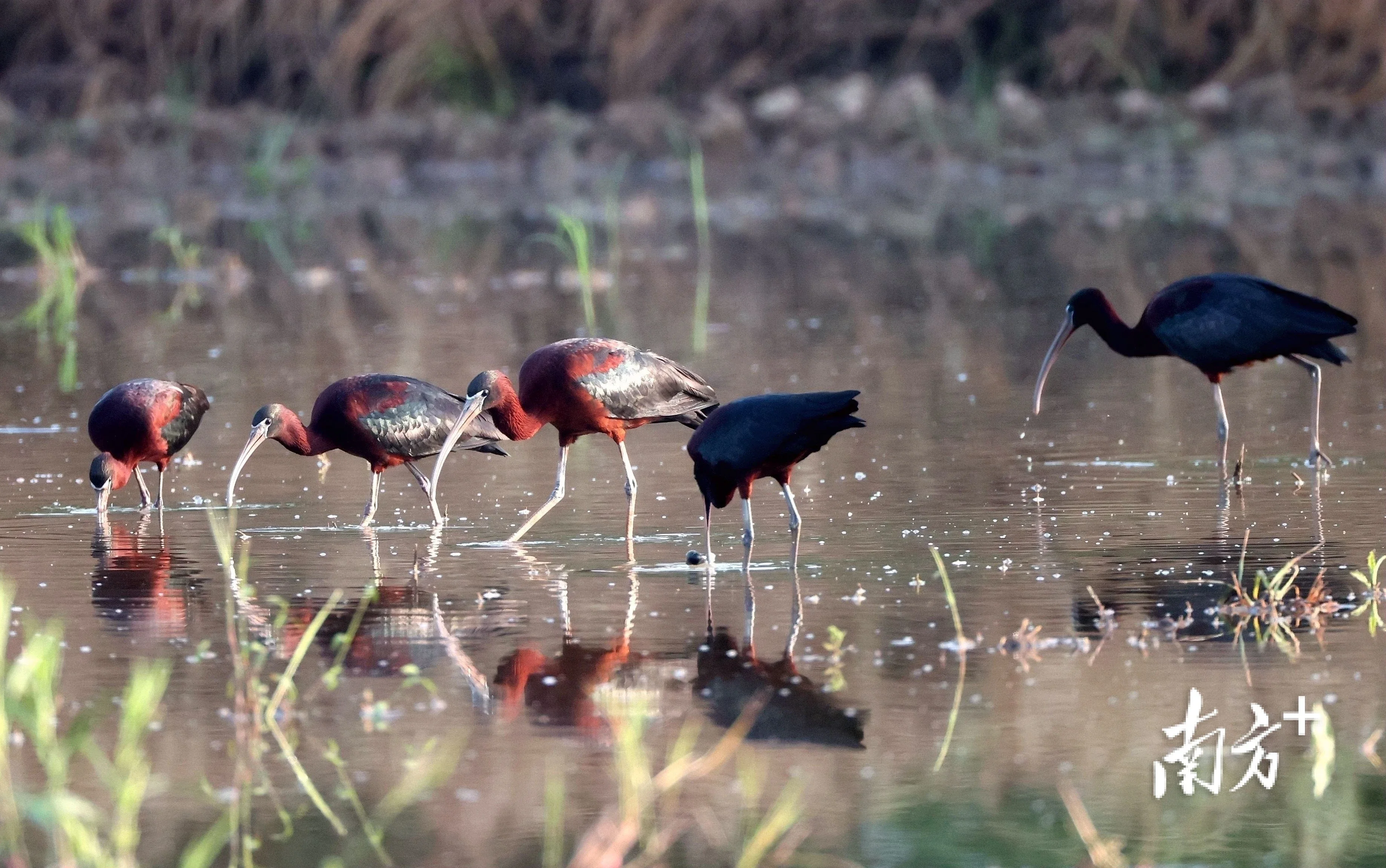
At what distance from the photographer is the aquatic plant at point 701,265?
1512 cm

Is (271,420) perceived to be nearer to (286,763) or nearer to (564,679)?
(564,679)

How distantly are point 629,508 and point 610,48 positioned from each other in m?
22.4

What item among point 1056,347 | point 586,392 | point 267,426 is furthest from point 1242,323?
point 267,426

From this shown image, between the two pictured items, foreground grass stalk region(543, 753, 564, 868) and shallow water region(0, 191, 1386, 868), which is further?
shallow water region(0, 191, 1386, 868)

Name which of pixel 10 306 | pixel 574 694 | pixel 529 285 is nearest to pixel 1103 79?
pixel 529 285

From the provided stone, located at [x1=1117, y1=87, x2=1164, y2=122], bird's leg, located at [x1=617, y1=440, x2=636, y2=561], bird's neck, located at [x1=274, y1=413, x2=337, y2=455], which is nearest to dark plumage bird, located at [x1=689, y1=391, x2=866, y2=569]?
bird's leg, located at [x1=617, y1=440, x2=636, y2=561]

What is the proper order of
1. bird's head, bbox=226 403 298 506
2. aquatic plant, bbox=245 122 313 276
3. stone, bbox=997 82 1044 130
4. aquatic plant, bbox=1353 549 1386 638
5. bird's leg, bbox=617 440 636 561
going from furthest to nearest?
stone, bbox=997 82 1044 130 → aquatic plant, bbox=245 122 313 276 → bird's head, bbox=226 403 298 506 → bird's leg, bbox=617 440 636 561 → aquatic plant, bbox=1353 549 1386 638

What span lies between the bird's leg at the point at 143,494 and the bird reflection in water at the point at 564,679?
330cm

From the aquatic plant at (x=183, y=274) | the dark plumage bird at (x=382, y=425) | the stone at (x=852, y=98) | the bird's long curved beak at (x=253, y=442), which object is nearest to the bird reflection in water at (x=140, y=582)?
the bird's long curved beak at (x=253, y=442)

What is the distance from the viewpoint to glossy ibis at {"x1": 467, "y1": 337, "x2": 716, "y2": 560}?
9.47 metres

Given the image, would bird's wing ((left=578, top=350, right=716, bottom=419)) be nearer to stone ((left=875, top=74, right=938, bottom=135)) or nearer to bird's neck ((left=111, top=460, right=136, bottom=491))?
bird's neck ((left=111, top=460, right=136, bottom=491))

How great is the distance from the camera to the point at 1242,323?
1016 cm

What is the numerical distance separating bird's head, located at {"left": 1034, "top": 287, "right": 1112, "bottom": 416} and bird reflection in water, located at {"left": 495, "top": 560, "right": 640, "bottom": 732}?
436cm

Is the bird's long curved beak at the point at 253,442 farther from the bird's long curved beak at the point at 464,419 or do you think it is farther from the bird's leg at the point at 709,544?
the bird's leg at the point at 709,544
